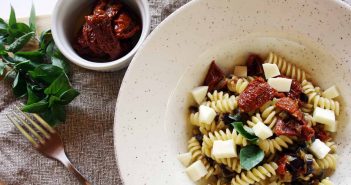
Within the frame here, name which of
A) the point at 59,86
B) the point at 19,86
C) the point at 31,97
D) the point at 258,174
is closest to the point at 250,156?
the point at 258,174

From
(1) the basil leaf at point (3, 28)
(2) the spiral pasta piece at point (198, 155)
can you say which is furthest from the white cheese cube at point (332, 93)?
(1) the basil leaf at point (3, 28)

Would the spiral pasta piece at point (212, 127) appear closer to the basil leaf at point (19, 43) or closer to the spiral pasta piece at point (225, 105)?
the spiral pasta piece at point (225, 105)

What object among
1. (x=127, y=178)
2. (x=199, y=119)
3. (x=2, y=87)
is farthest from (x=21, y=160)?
(x=199, y=119)

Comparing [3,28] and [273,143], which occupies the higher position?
[273,143]

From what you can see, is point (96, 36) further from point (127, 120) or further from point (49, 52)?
point (127, 120)

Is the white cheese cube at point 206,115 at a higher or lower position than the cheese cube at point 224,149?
higher

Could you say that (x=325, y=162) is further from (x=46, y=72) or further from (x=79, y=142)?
(x=46, y=72)
